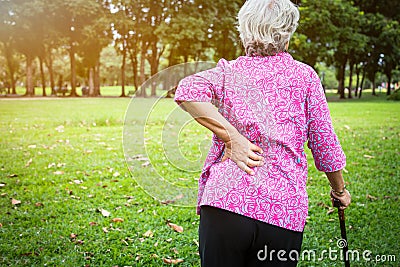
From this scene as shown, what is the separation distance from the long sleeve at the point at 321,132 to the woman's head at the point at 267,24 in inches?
7.2

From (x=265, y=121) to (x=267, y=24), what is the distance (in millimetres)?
358

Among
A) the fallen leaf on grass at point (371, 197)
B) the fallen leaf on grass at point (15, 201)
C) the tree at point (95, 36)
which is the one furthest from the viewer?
the tree at point (95, 36)

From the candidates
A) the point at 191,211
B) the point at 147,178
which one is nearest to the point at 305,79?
the point at 147,178

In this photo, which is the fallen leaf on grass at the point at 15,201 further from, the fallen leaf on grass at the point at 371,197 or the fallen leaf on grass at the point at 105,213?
the fallen leaf on grass at the point at 371,197

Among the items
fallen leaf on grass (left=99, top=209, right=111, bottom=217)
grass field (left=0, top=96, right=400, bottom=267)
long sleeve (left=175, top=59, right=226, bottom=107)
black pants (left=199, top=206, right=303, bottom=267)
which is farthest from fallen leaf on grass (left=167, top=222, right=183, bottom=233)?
long sleeve (left=175, top=59, right=226, bottom=107)

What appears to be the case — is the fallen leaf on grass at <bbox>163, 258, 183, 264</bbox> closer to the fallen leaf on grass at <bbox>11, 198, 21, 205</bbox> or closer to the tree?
the fallen leaf on grass at <bbox>11, 198, 21, 205</bbox>

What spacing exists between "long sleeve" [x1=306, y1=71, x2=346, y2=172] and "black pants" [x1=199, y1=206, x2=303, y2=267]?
308 millimetres

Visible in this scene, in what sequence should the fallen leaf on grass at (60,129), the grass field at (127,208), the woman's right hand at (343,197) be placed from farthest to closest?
the fallen leaf on grass at (60,129)
the grass field at (127,208)
the woman's right hand at (343,197)

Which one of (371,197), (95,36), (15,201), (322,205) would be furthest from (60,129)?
(95,36)

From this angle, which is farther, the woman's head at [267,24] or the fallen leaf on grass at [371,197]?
the fallen leaf on grass at [371,197]

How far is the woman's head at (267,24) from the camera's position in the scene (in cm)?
145

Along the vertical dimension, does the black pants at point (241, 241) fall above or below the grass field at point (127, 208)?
above

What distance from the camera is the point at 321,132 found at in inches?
59.4

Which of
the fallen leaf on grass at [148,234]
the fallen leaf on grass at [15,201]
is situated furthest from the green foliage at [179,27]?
the fallen leaf on grass at [148,234]
